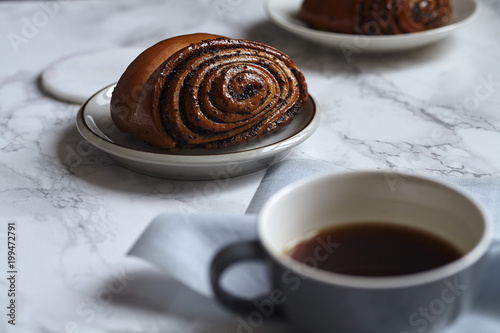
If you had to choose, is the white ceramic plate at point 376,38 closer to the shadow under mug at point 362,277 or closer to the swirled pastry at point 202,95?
the swirled pastry at point 202,95

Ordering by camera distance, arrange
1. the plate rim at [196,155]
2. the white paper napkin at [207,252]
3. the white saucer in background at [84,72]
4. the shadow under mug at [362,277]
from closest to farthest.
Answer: the shadow under mug at [362,277]
the white paper napkin at [207,252]
the plate rim at [196,155]
the white saucer in background at [84,72]

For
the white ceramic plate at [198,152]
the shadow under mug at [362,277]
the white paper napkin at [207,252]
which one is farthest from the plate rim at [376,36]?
the shadow under mug at [362,277]

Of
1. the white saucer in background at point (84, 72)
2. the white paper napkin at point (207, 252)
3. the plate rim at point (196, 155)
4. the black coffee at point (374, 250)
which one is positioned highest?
the black coffee at point (374, 250)

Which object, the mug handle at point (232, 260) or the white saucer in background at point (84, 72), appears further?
the white saucer in background at point (84, 72)

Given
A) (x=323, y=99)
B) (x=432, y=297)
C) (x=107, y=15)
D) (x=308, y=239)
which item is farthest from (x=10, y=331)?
(x=107, y=15)

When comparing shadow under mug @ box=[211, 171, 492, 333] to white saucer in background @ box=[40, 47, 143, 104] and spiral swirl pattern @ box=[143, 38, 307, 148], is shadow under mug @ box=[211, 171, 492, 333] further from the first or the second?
white saucer in background @ box=[40, 47, 143, 104]

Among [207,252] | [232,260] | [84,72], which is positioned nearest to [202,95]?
[207,252]
